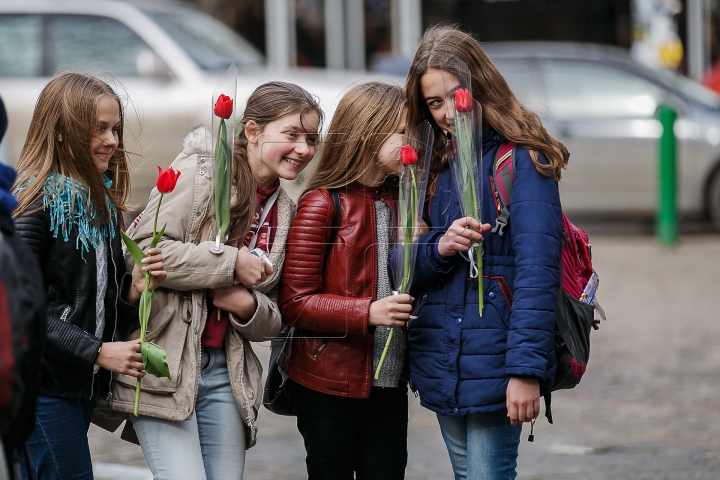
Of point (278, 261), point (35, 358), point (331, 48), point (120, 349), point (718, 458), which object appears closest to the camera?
point (35, 358)

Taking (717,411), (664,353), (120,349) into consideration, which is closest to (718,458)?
(717,411)

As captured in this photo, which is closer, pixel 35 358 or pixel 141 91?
pixel 35 358

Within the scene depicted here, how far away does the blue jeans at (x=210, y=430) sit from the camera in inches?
122

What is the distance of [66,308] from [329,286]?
2.62ft

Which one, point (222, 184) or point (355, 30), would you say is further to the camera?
point (355, 30)

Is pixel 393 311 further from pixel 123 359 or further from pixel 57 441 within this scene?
pixel 57 441

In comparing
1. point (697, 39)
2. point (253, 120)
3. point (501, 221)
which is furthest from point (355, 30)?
point (501, 221)

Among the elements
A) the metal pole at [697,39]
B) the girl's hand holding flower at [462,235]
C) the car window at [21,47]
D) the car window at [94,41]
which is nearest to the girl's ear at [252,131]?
the girl's hand holding flower at [462,235]

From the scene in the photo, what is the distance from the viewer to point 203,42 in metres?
10.1

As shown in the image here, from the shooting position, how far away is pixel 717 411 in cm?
568

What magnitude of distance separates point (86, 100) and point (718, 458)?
11.1ft

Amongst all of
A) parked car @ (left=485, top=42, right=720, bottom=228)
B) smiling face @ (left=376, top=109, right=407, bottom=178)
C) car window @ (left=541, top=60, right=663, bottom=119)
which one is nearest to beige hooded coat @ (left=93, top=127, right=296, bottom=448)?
smiling face @ (left=376, top=109, right=407, bottom=178)

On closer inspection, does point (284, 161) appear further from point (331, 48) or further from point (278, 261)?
point (331, 48)

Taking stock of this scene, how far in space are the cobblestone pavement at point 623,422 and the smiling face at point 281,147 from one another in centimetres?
189
